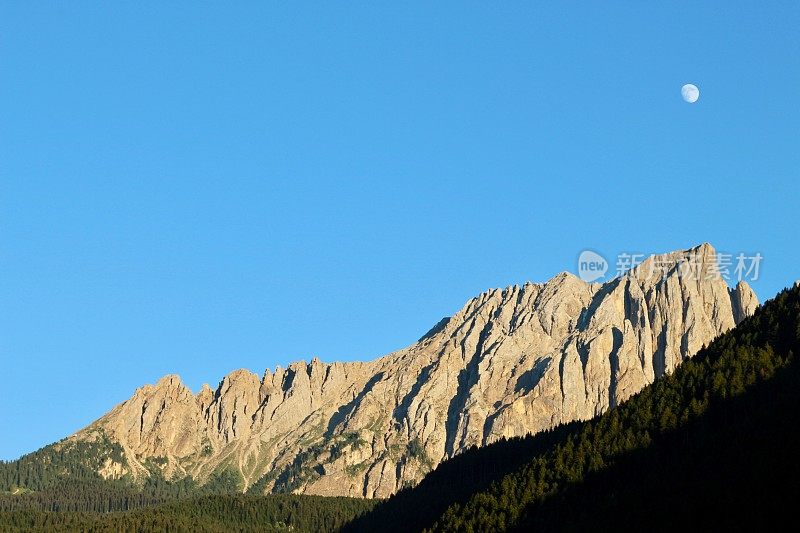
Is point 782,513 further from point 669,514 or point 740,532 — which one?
point 669,514

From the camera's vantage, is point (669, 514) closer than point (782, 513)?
No

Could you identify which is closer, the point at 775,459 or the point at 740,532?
the point at 740,532

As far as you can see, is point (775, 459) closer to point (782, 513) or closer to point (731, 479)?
point (731, 479)

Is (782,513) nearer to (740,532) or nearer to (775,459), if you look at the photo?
(740,532)

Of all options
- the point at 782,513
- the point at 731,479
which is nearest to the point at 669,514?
the point at 731,479

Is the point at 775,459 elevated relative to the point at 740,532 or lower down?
elevated

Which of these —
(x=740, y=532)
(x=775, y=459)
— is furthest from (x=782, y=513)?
(x=775, y=459)

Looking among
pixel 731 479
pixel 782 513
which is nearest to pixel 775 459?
pixel 731 479

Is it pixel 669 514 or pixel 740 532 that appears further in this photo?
pixel 669 514

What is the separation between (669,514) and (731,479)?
1173 cm

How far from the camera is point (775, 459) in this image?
19375 cm

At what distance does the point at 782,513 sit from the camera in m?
174

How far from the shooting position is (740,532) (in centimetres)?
17550

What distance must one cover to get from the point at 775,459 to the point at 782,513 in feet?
67.1
